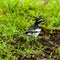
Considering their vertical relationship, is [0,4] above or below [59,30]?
above

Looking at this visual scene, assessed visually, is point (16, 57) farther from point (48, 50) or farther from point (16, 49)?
point (48, 50)

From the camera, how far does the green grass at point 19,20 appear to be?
652 centimetres

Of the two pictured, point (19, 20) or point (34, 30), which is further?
point (19, 20)

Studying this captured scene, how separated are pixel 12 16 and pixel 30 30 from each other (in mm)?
1117

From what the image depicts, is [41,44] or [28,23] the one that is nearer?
[41,44]

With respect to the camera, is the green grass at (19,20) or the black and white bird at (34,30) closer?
the green grass at (19,20)

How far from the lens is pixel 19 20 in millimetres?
7730

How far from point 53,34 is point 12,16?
3.86ft

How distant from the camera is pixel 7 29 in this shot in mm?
7258

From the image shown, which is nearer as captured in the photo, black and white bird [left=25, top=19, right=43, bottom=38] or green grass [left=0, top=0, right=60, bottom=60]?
green grass [left=0, top=0, right=60, bottom=60]

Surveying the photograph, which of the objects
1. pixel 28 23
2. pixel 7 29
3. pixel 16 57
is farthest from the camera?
pixel 28 23

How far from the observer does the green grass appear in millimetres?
6520

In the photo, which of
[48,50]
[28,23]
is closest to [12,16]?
[28,23]

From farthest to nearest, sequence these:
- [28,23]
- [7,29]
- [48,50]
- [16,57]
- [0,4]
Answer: [0,4], [28,23], [7,29], [48,50], [16,57]
